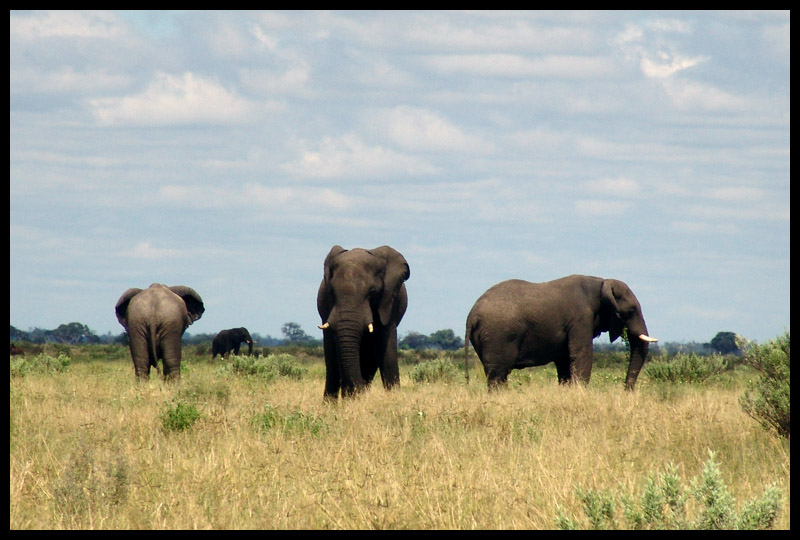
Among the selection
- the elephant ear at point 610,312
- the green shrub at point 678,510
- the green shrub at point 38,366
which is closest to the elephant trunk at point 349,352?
the elephant ear at point 610,312

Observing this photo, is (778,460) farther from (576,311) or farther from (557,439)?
(576,311)

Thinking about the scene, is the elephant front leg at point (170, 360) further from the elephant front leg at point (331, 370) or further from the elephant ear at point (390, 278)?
the elephant ear at point (390, 278)

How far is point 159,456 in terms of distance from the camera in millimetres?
9008

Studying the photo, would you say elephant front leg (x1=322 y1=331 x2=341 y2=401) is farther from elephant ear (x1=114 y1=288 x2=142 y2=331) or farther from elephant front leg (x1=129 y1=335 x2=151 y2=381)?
elephant ear (x1=114 y1=288 x2=142 y2=331)

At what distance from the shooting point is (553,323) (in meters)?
17.0

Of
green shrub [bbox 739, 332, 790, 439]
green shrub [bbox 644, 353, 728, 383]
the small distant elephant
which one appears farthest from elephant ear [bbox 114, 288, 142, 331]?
the small distant elephant

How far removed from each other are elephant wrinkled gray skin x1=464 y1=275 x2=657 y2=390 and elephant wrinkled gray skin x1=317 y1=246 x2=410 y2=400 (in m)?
2.12

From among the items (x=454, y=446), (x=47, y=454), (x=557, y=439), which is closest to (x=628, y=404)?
(x=557, y=439)

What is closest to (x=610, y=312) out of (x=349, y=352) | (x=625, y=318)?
(x=625, y=318)

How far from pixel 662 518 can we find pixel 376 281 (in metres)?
8.45

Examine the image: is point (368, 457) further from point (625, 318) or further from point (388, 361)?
point (625, 318)

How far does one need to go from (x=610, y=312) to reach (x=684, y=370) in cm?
296

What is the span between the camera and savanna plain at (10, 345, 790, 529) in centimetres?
720

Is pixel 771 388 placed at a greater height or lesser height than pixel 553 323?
lesser
